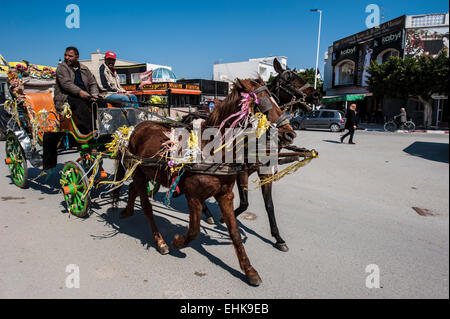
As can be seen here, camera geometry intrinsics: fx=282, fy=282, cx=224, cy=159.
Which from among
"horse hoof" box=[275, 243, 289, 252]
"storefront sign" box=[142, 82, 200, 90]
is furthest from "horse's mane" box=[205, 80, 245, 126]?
"storefront sign" box=[142, 82, 200, 90]

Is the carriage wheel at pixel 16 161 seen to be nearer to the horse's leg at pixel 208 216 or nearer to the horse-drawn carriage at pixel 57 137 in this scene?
the horse-drawn carriage at pixel 57 137

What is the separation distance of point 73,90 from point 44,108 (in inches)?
72.1

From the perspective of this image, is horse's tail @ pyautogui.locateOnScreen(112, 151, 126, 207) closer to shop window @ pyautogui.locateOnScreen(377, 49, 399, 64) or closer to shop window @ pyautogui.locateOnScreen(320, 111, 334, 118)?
shop window @ pyautogui.locateOnScreen(320, 111, 334, 118)

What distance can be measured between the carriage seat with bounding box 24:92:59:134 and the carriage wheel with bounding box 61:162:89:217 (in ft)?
3.66

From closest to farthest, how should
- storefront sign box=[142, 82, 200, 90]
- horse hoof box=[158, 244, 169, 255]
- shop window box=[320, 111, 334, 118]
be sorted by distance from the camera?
horse hoof box=[158, 244, 169, 255]
shop window box=[320, 111, 334, 118]
storefront sign box=[142, 82, 200, 90]

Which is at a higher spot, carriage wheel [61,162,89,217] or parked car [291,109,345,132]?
parked car [291,109,345,132]

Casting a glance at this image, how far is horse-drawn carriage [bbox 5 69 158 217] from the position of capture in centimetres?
446

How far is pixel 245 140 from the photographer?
2.87 meters

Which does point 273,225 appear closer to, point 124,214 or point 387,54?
point 124,214

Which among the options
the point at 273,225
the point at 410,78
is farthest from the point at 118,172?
the point at 410,78

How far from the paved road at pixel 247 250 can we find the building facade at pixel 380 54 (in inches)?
679
